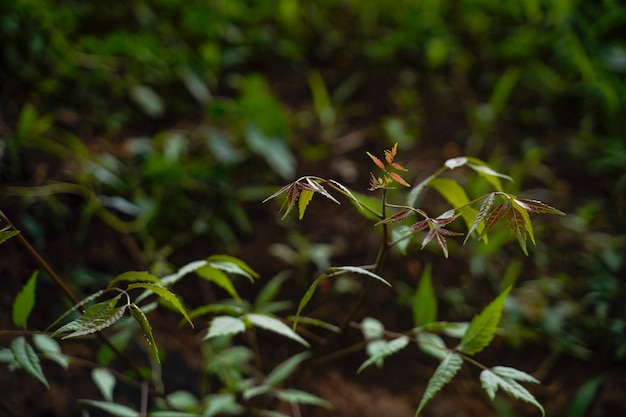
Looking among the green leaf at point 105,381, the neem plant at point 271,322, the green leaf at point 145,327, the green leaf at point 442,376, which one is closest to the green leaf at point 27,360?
the neem plant at point 271,322

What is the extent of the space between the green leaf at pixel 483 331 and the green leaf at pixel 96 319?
48 cm

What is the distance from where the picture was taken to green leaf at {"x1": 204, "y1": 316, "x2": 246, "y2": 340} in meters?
0.81

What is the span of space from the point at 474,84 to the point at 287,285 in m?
1.31

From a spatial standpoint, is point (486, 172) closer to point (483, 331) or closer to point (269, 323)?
point (483, 331)

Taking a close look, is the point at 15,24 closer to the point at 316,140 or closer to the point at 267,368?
the point at 316,140

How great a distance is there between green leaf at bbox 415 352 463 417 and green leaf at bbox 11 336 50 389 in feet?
1.71

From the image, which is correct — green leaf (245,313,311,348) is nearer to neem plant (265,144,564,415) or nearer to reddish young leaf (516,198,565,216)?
neem plant (265,144,564,415)

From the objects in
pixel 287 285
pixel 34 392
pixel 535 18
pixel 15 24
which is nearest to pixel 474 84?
pixel 535 18

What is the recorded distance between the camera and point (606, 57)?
2076mm

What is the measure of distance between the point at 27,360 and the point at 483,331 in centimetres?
66

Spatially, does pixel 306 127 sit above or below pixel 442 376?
below

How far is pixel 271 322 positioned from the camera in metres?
0.86

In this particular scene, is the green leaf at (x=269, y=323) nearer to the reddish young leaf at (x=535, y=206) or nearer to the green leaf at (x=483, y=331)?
the green leaf at (x=483, y=331)

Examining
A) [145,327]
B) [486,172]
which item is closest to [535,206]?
[486,172]
